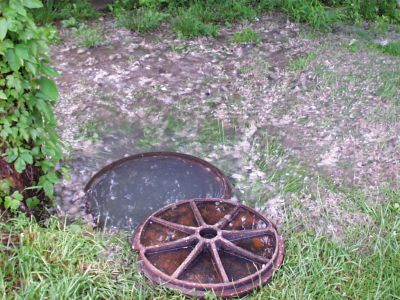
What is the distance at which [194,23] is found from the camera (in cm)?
589

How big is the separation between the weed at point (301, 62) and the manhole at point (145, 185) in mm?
1799

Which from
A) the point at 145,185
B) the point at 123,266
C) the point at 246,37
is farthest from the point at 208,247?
the point at 246,37

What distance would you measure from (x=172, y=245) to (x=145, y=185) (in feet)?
2.25

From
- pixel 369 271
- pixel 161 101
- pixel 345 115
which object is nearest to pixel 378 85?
pixel 345 115

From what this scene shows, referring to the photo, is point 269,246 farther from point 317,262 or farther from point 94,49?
point 94,49

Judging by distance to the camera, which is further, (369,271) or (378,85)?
(378,85)

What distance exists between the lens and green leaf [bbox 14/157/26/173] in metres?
3.12

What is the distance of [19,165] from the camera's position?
3131mm

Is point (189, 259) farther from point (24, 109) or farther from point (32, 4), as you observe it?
point (32, 4)

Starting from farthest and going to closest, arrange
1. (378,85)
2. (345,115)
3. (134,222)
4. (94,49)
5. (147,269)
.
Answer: (94,49), (378,85), (345,115), (134,222), (147,269)

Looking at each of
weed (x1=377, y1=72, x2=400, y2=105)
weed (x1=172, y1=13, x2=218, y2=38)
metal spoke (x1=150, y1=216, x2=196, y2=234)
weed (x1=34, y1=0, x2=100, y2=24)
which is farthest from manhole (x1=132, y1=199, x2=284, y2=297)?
weed (x1=34, y1=0, x2=100, y2=24)

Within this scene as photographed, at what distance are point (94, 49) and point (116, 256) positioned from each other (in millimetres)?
2914

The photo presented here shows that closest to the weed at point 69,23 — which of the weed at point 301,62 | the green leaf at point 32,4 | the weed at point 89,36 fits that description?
the weed at point 89,36

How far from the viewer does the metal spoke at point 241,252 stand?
3.23 metres
